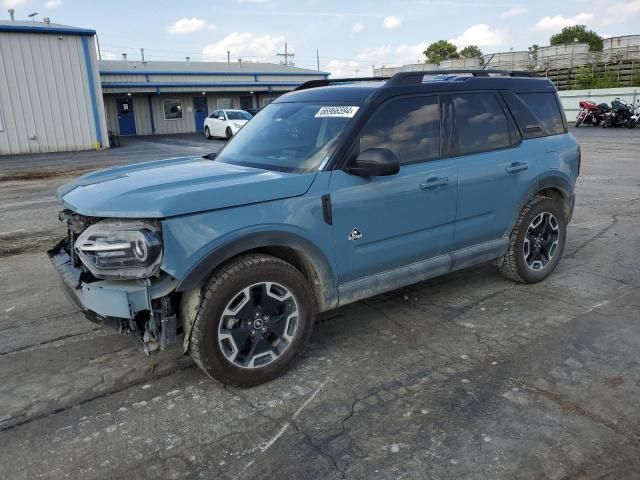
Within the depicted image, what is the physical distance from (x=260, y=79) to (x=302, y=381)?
36952mm

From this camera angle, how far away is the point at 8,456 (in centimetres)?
269

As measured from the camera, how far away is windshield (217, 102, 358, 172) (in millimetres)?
3639

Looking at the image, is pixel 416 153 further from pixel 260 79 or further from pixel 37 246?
pixel 260 79

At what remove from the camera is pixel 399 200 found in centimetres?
374

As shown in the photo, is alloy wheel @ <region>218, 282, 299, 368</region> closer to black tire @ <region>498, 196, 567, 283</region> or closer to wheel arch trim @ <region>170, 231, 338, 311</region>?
wheel arch trim @ <region>170, 231, 338, 311</region>

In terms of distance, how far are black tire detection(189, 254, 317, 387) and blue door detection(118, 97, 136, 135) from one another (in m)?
35.6

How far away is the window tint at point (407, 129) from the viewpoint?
146 inches

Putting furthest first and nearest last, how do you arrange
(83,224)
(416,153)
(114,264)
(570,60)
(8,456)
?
1. (570,60)
2. (416,153)
3. (83,224)
4. (114,264)
5. (8,456)

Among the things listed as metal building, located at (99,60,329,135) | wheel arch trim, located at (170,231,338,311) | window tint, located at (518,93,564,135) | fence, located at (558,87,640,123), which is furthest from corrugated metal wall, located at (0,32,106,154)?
fence, located at (558,87,640,123)

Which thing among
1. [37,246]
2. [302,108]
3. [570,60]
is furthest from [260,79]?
[302,108]

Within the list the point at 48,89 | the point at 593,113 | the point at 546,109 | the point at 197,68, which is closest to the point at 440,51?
the point at 197,68

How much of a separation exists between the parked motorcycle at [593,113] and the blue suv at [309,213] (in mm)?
25528

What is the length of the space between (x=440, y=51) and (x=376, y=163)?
88.6 metres

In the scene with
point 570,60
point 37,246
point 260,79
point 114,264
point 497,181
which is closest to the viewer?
point 114,264
